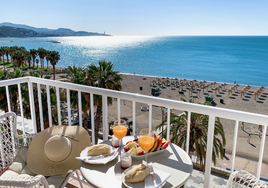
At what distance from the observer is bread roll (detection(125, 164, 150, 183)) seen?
1.10m

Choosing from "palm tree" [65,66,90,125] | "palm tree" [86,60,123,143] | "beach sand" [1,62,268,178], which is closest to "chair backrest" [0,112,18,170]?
"palm tree" [86,60,123,143]

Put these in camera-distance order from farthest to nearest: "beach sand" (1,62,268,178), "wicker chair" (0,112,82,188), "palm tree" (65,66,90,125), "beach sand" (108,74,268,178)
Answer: "beach sand" (108,74,268,178) < "beach sand" (1,62,268,178) < "palm tree" (65,66,90,125) < "wicker chair" (0,112,82,188)

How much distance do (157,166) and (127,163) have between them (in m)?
0.22

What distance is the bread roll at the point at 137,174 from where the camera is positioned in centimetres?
110

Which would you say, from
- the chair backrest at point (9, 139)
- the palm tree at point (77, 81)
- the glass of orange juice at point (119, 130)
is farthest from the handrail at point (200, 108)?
the palm tree at point (77, 81)

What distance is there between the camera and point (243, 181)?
1189 millimetres

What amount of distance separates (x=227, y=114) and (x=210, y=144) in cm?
30

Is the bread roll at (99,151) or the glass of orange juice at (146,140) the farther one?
the bread roll at (99,151)

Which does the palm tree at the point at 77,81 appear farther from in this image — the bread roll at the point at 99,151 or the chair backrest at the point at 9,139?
the bread roll at the point at 99,151

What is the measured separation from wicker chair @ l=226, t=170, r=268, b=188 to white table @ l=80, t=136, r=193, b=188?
24 centimetres

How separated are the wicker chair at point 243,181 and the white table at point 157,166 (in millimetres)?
239

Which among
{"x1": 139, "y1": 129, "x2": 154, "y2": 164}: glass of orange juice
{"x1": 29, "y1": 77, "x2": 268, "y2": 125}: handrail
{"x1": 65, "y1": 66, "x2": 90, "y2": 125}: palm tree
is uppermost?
{"x1": 29, "y1": 77, "x2": 268, "y2": 125}: handrail

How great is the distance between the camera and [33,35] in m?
144

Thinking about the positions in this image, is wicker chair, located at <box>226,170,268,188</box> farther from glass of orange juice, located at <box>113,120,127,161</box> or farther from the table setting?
glass of orange juice, located at <box>113,120,127,161</box>
